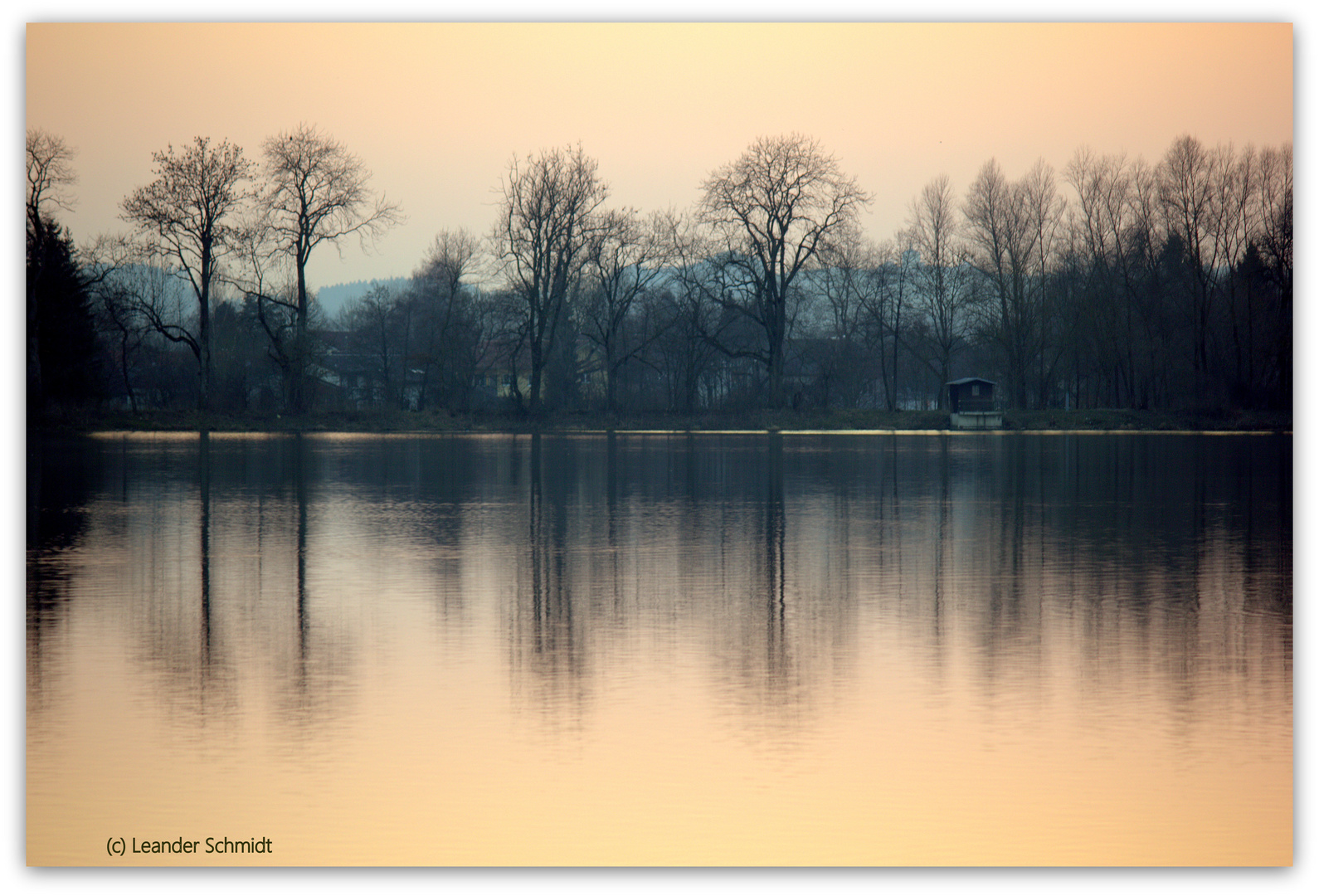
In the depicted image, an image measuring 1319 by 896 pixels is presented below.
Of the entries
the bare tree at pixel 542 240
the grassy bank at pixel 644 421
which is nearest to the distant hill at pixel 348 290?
the bare tree at pixel 542 240

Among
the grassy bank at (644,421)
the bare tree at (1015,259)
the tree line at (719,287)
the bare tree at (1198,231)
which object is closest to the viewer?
the bare tree at (1198,231)

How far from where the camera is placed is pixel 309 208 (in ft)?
181

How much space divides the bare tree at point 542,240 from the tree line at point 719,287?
164 millimetres

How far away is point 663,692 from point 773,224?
60950 mm

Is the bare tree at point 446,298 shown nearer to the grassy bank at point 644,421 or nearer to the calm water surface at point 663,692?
the grassy bank at point 644,421

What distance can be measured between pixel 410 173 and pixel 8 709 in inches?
560

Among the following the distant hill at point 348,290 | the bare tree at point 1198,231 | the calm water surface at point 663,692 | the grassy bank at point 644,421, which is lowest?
the calm water surface at point 663,692

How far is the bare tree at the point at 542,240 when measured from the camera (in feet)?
198

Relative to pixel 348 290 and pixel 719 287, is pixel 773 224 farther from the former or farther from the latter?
pixel 348 290

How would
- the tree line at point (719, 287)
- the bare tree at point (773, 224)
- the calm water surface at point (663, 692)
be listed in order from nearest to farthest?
1. the calm water surface at point (663, 692)
2. the tree line at point (719, 287)
3. the bare tree at point (773, 224)

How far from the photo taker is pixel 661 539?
15070mm

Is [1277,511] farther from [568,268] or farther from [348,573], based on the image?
[568,268]

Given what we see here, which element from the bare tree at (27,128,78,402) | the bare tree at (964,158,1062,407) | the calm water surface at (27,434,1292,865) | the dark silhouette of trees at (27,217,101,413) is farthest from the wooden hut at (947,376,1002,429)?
the bare tree at (27,128,78,402)

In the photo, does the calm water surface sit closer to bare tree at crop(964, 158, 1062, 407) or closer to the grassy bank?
the grassy bank
